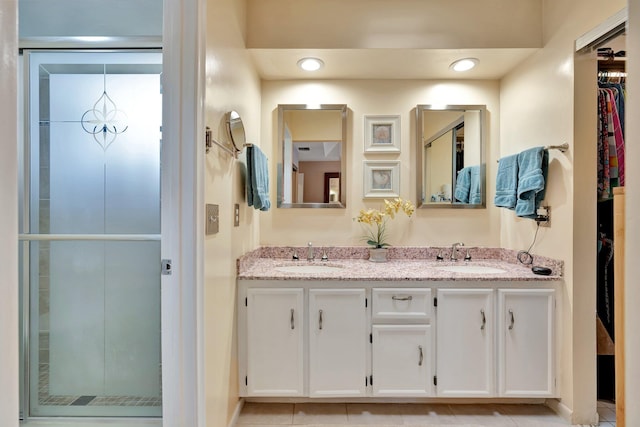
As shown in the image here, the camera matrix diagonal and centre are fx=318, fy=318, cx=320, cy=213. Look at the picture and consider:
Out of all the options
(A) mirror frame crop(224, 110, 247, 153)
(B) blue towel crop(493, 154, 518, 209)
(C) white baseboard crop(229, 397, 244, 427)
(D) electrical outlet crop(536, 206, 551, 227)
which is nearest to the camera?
(A) mirror frame crop(224, 110, 247, 153)

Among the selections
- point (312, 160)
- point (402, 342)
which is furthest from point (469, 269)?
point (312, 160)

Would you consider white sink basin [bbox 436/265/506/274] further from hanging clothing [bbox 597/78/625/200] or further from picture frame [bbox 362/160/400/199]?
hanging clothing [bbox 597/78/625/200]

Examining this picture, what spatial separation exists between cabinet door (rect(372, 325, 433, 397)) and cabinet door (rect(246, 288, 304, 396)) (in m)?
0.45

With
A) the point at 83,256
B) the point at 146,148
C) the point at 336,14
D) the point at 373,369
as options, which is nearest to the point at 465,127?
the point at 336,14

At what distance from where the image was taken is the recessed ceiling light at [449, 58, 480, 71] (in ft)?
7.02

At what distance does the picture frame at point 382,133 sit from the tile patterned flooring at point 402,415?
175cm

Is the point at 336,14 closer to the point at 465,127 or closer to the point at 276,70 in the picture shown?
the point at 276,70

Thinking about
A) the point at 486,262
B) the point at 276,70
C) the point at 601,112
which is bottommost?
the point at 486,262

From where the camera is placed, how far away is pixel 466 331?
1824mm

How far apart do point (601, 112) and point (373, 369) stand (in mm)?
2020

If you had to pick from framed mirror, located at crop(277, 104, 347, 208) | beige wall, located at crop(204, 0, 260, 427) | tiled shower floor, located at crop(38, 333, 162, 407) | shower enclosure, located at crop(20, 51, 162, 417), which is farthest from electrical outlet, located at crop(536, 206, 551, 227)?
tiled shower floor, located at crop(38, 333, 162, 407)

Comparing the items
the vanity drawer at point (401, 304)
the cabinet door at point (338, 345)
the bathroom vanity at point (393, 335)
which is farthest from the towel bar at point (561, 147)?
the cabinet door at point (338, 345)

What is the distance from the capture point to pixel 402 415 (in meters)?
1.86

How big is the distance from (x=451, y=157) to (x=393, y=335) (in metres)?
1.42
